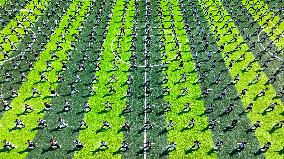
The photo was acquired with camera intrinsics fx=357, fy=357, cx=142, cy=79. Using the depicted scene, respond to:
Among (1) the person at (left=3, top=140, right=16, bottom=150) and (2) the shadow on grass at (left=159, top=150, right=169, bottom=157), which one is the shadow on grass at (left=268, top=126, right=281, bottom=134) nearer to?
(2) the shadow on grass at (left=159, top=150, right=169, bottom=157)

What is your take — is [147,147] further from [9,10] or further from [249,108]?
[9,10]

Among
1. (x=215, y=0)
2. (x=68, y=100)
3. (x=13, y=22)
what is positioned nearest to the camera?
(x=68, y=100)

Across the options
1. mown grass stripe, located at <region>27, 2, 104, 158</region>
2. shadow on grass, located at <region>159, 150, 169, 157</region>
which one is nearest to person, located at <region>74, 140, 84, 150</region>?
mown grass stripe, located at <region>27, 2, 104, 158</region>

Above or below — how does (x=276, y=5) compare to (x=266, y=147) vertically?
above

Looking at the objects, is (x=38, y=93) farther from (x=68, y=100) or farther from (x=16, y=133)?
(x=16, y=133)

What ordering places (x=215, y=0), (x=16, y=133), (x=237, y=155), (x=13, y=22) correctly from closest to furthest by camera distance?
(x=237, y=155), (x=16, y=133), (x=13, y=22), (x=215, y=0)

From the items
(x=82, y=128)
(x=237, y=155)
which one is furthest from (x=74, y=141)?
(x=237, y=155)

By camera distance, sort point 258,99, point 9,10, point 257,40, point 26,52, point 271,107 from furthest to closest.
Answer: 1. point 9,10
2. point 257,40
3. point 26,52
4. point 258,99
5. point 271,107

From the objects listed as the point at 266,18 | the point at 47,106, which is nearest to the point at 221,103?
the point at 47,106
